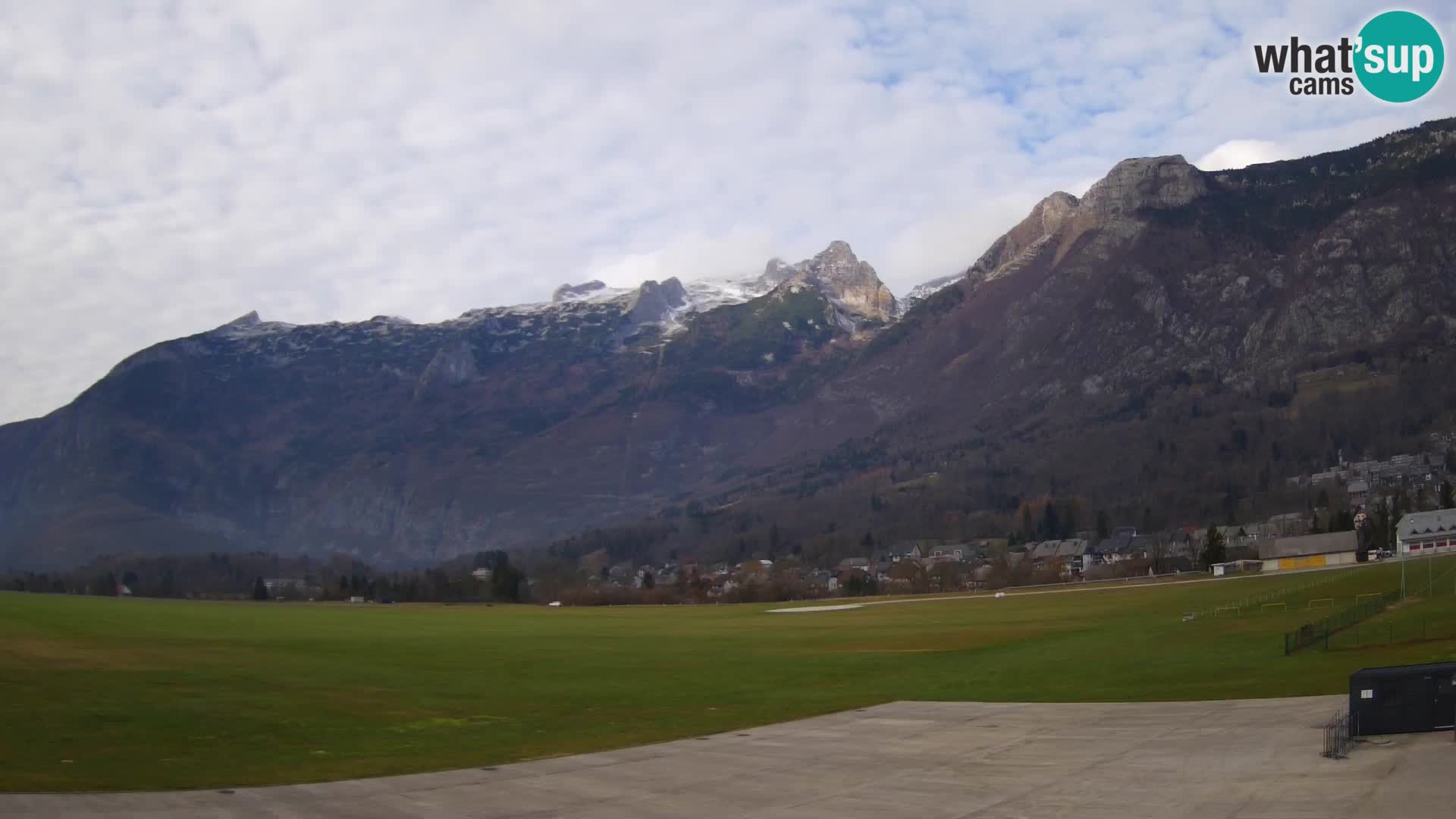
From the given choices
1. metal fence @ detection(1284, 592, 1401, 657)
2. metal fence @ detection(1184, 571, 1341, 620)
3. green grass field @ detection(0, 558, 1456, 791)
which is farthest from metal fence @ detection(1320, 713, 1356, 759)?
metal fence @ detection(1184, 571, 1341, 620)

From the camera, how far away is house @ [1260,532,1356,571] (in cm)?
14038

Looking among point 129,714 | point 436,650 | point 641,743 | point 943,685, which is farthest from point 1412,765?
point 436,650

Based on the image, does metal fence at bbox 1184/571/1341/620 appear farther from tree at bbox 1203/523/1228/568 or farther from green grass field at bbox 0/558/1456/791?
tree at bbox 1203/523/1228/568

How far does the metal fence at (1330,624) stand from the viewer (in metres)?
57.1

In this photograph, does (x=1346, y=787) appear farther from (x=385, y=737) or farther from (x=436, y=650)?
(x=436, y=650)

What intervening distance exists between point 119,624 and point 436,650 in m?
26.8

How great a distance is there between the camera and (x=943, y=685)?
57.7 m

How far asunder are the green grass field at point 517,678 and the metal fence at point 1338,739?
9.20 m

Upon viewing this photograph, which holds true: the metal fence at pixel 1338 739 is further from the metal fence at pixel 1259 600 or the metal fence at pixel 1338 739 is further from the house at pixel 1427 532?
the house at pixel 1427 532

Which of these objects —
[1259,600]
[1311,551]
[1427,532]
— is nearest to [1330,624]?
[1259,600]

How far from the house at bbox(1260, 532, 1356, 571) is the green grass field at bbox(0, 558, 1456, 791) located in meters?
37.7

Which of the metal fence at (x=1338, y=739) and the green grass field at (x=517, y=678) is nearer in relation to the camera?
the metal fence at (x=1338, y=739)

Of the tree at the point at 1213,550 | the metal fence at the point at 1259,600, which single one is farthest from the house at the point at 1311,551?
the metal fence at the point at 1259,600

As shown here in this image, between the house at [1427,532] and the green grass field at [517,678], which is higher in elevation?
the house at [1427,532]
